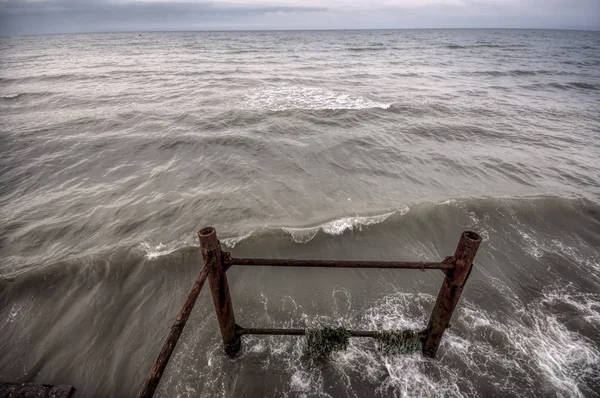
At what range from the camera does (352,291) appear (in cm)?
499

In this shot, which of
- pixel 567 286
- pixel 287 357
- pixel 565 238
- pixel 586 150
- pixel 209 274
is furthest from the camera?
pixel 586 150

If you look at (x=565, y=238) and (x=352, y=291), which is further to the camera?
(x=565, y=238)

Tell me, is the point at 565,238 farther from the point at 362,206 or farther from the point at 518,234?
the point at 362,206

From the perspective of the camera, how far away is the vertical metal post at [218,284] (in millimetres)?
2582

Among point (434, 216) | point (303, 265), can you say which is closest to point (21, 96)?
point (303, 265)

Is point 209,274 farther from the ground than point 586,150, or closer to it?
farther from the ground

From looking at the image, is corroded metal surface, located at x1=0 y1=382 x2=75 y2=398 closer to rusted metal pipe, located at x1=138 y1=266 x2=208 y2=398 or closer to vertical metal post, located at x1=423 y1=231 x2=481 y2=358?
rusted metal pipe, located at x1=138 y1=266 x2=208 y2=398

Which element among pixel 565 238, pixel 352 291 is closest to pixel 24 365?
pixel 352 291

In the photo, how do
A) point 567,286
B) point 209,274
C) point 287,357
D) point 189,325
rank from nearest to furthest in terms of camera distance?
point 209,274 < point 287,357 < point 189,325 < point 567,286

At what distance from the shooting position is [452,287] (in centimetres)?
288

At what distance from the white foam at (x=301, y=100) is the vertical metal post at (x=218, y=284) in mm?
14101

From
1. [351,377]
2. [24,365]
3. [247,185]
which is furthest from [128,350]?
[247,185]

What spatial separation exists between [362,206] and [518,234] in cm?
370

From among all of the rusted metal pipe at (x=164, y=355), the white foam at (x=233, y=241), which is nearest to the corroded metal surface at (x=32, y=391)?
the rusted metal pipe at (x=164, y=355)
